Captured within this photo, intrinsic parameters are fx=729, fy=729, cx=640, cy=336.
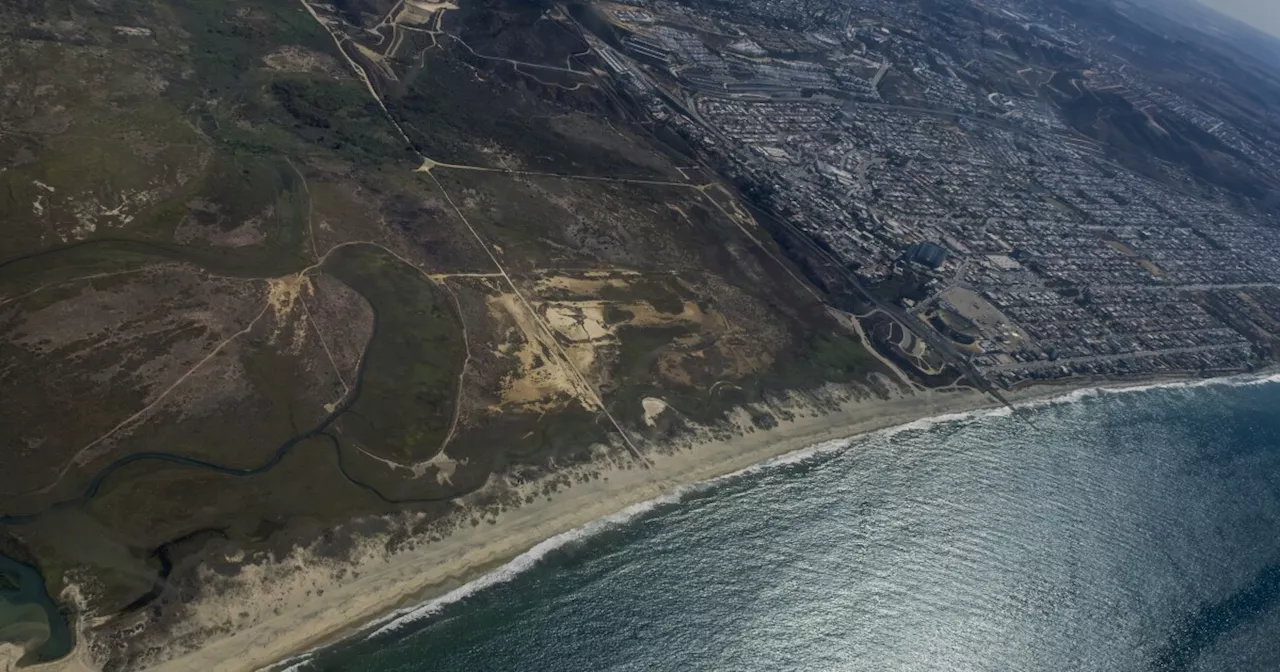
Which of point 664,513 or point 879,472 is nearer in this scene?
point 664,513

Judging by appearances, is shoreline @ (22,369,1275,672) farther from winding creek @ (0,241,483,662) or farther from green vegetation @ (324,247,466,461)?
green vegetation @ (324,247,466,461)

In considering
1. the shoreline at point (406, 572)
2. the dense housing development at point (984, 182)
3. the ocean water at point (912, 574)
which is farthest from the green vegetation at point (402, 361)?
the dense housing development at point (984, 182)

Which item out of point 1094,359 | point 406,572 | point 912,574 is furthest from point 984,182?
point 406,572

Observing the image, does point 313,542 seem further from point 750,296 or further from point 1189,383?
point 1189,383

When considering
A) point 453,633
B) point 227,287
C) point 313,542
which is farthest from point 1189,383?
point 227,287

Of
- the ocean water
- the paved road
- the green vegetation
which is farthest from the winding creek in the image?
the paved road

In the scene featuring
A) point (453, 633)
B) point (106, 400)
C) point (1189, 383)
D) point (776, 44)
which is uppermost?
point (776, 44)

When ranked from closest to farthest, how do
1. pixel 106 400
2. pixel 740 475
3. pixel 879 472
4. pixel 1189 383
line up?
pixel 106 400
pixel 740 475
pixel 879 472
pixel 1189 383
